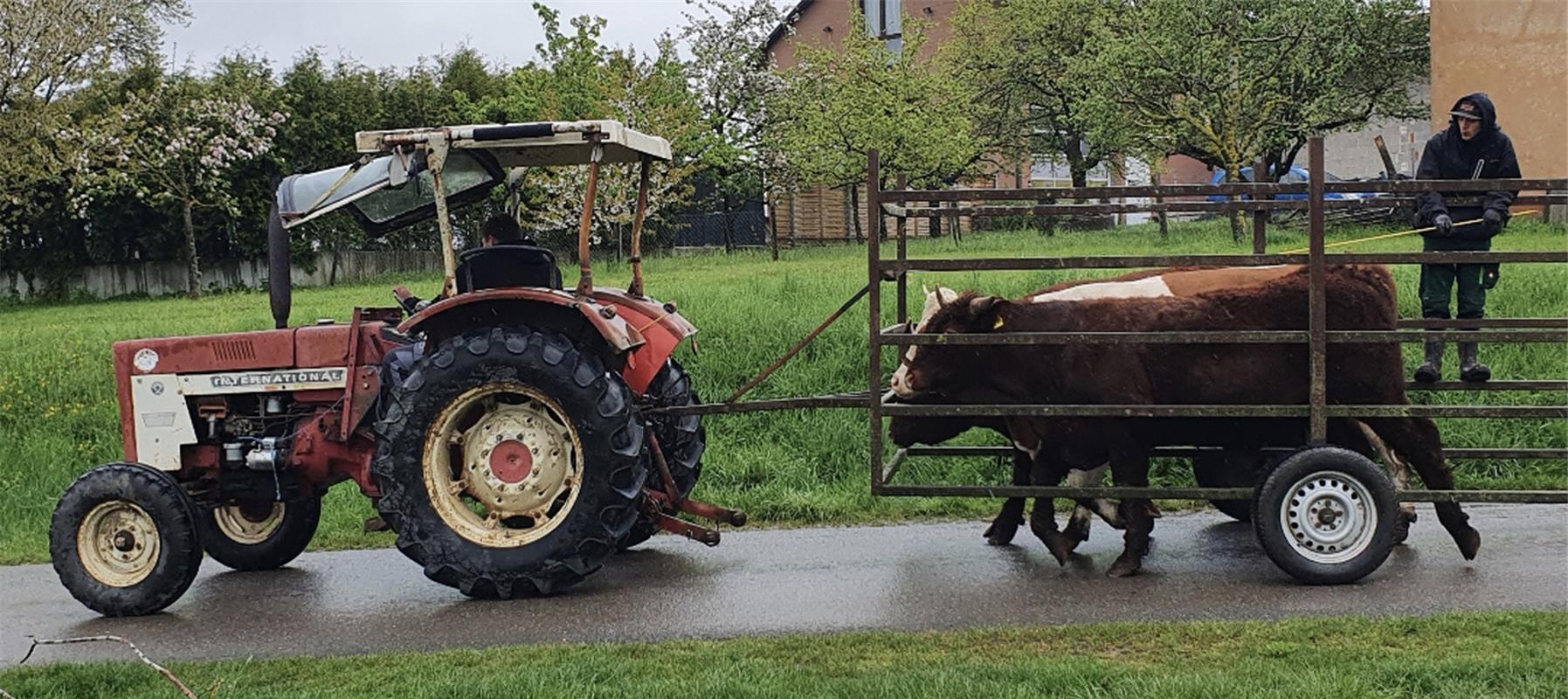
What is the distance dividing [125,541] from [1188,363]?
5.73 metres

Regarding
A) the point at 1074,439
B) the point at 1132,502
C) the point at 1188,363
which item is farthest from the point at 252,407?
the point at 1188,363

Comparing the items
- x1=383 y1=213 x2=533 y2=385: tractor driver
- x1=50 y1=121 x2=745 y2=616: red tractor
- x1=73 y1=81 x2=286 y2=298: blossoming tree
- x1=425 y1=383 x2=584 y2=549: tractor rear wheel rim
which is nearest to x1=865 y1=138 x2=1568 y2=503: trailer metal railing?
x1=50 y1=121 x2=745 y2=616: red tractor

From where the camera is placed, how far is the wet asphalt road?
659cm

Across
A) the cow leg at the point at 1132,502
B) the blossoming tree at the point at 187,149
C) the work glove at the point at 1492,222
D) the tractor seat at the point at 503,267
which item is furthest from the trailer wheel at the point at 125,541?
the blossoming tree at the point at 187,149

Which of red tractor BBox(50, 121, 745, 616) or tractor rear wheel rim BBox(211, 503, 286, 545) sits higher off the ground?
red tractor BBox(50, 121, 745, 616)

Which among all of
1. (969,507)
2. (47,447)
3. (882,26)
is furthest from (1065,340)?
(882,26)

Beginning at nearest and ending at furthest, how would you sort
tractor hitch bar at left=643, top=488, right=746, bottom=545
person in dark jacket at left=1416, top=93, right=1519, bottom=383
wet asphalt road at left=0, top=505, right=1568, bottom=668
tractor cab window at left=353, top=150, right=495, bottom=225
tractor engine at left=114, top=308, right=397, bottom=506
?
wet asphalt road at left=0, top=505, right=1568, bottom=668 → tractor hitch bar at left=643, top=488, right=746, bottom=545 → tractor cab window at left=353, top=150, right=495, bottom=225 → tractor engine at left=114, top=308, right=397, bottom=506 → person in dark jacket at left=1416, top=93, right=1519, bottom=383

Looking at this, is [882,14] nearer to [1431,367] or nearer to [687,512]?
[1431,367]

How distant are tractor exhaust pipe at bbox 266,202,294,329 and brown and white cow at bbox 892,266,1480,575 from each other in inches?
140

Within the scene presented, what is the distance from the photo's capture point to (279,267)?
7.86m

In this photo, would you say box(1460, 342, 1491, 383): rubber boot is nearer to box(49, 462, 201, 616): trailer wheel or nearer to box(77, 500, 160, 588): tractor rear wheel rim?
box(49, 462, 201, 616): trailer wheel

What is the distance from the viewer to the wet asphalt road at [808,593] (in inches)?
259

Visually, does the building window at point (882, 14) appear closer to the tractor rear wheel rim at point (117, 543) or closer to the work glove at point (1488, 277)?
the work glove at point (1488, 277)

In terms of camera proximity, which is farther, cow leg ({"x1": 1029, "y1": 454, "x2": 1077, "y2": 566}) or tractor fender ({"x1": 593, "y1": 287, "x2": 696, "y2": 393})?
tractor fender ({"x1": 593, "y1": 287, "x2": 696, "y2": 393})
